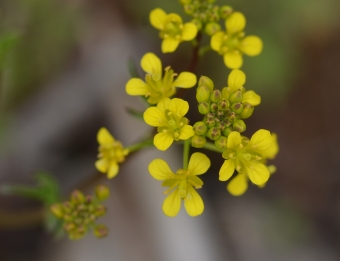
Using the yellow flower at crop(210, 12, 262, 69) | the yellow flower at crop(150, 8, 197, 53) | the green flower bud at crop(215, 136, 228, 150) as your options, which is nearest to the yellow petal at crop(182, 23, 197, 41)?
the yellow flower at crop(150, 8, 197, 53)

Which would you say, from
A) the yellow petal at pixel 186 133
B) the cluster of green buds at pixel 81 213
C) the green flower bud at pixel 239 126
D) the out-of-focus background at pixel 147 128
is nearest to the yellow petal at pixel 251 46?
the green flower bud at pixel 239 126

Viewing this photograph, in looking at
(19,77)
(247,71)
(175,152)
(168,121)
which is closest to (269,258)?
(175,152)

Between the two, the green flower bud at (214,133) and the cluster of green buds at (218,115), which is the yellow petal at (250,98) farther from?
the green flower bud at (214,133)

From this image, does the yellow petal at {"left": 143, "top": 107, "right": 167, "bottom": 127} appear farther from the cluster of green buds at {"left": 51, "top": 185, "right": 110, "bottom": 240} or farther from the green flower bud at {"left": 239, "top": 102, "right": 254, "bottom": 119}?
the cluster of green buds at {"left": 51, "top": 185, "right": 110, "bottom": 240}

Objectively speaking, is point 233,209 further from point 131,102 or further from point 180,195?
point 180,195

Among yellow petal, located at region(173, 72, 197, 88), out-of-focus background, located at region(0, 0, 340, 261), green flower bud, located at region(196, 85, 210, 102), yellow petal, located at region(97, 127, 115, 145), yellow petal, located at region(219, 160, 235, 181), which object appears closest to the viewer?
yellow petal, located at region(219, 160, 235, 181)

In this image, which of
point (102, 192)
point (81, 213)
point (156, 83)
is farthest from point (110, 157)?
point (156, 83)
